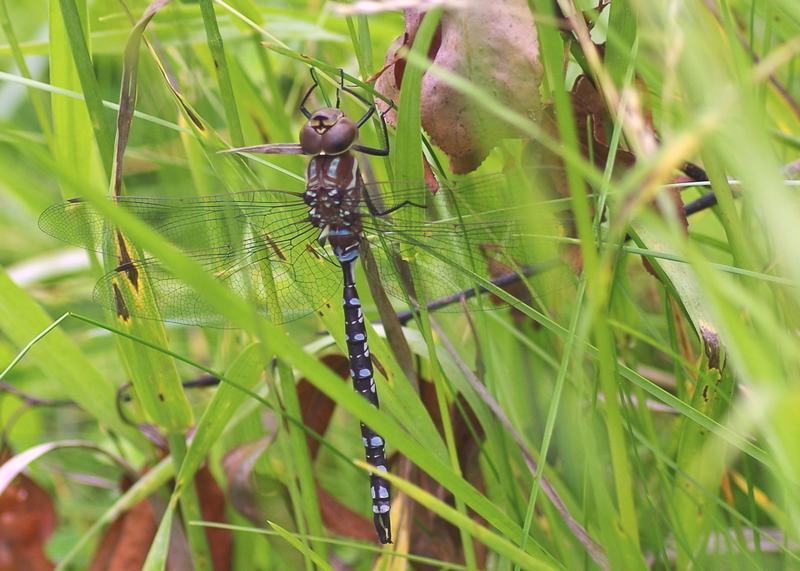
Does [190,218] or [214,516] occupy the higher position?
[190,218]

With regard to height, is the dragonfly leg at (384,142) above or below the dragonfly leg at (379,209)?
above

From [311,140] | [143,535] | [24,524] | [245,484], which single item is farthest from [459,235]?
[24,524]

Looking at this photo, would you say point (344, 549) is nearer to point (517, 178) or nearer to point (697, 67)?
point (517, 178)

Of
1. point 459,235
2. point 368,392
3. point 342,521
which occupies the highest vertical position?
point 459,235

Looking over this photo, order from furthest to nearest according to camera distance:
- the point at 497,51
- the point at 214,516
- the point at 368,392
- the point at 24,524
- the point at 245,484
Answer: the point at 24,524
the point at 214,516
the point at 245,484
the point at 368,392
the point at 497,51

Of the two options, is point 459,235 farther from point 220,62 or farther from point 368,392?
point 220,62

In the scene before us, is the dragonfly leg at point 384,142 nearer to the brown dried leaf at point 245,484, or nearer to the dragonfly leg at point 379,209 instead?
the dragonfly leg at point 379,209

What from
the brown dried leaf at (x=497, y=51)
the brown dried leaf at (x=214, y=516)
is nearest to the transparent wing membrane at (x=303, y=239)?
the brown dried leaf at (x=497, y=51)

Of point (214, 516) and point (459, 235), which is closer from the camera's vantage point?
point (459, 235)

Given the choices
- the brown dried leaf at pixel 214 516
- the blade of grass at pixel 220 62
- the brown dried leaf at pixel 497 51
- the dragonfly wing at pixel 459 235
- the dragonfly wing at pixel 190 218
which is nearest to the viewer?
the brown dried leaf at pixel 497 51
